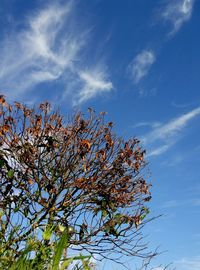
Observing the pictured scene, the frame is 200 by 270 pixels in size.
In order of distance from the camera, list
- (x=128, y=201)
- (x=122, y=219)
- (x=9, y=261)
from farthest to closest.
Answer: (x=128, y=201)
(x=122, y=219)
(x=9, y=261)

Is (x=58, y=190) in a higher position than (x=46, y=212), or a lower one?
higher

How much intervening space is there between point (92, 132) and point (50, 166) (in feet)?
5.03

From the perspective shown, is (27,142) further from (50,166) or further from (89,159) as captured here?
(89,159)

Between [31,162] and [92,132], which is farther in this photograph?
[92,132]

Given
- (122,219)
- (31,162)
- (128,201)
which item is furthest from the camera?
(128,201)

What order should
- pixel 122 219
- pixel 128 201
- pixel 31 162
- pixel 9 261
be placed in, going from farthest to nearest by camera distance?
pixel 128 201 → pixel 31 162 → pixel 122 219 → pixel 9 261

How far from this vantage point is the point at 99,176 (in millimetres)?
10297

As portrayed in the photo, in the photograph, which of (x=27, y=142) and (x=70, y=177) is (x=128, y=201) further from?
(x=27, y=142)

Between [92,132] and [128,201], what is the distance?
6.87 ft

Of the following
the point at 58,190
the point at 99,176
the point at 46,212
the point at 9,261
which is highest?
the point at 99,176

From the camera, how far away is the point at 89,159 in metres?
10.4

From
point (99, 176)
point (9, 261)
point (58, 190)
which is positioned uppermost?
point (99, 176)

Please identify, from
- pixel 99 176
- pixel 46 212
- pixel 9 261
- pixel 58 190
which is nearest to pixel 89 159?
pixel 99 176

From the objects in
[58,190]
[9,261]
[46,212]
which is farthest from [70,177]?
[9,261]
